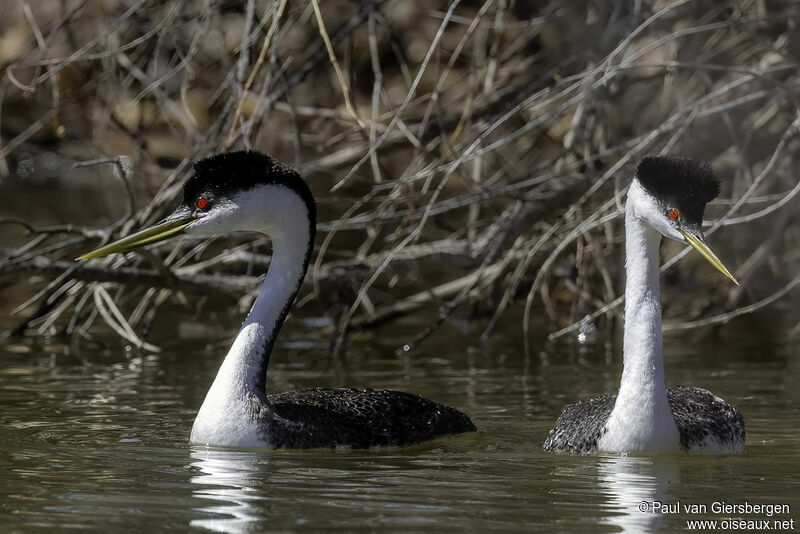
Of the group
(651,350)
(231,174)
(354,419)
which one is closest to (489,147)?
(231,174)

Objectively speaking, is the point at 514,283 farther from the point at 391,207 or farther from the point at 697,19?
the point at 697,19

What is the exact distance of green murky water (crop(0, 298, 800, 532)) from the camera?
17.8 ft

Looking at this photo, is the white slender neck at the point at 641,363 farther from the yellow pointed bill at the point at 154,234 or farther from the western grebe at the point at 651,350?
the yellow pointed bill at the point at 154,234

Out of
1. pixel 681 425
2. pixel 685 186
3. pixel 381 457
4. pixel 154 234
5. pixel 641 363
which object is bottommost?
pixel 381 457

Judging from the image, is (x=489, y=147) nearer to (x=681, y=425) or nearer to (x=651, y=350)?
(x=651, y=350)

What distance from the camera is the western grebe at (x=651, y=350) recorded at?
254 inches

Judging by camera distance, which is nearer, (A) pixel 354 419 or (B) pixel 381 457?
(B) pixel 381 457

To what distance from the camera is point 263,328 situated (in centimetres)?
703

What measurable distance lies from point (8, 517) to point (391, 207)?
4.79 metres

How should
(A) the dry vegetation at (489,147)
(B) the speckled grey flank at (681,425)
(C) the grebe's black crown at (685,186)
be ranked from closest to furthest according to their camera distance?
1. (C) the grebe's black crown at (685,186)
2. (B) the speckled grey flank at (681,425)
3. (A) the dry vegetation at (489,147)

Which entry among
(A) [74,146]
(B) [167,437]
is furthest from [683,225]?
(A) [74,146]

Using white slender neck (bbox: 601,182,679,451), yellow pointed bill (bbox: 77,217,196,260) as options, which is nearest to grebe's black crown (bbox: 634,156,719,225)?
white slender neck (bbox: 601,182,679,451)

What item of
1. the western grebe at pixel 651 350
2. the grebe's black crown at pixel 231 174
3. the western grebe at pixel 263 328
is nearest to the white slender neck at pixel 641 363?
the western grebe at pixel 651 350

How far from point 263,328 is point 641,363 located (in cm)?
173
